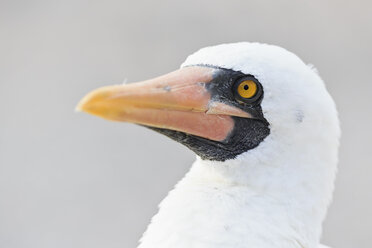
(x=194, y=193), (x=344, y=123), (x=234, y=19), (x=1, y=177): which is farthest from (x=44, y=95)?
(x=194, y=193)

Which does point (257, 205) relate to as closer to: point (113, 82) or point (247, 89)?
point (247, 89)

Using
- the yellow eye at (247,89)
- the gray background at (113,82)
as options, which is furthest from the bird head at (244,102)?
the gray background at (113,82)

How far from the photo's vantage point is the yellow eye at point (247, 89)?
2.94 meters

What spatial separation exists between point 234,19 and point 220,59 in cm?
610

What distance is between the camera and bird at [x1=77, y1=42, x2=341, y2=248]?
9.43 ft

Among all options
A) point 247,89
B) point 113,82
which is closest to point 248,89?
point 247,89

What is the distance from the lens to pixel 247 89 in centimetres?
296

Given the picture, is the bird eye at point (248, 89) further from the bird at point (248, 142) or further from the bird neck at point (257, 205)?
the bird neck at point (257, 205)

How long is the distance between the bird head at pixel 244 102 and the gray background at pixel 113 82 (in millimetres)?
3867

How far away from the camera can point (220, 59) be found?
296 centimetres

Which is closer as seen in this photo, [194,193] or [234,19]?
[194,193]

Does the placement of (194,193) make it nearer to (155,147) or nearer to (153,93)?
(153,93)

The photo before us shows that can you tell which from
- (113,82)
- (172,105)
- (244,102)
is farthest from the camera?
(113,82)

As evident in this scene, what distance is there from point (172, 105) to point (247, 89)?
0.91ft
